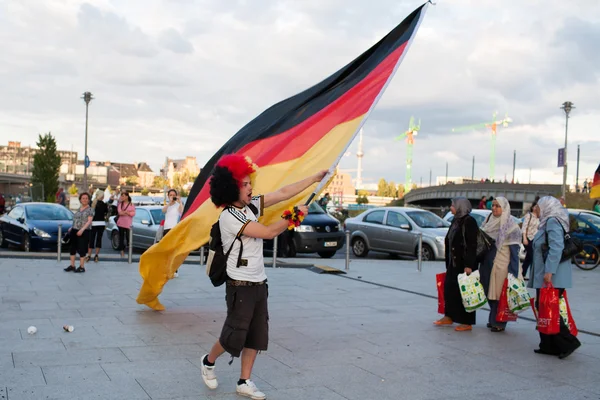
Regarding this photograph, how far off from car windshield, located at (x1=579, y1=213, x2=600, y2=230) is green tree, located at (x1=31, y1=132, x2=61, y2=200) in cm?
4671

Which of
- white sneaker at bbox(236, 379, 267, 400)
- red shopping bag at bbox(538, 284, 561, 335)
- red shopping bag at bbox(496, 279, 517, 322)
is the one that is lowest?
white sneaker at bbox(236, 379, 267, 400)

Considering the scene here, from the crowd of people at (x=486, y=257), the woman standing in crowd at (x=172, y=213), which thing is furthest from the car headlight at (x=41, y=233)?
the crowd of people at (x=486, y=257)

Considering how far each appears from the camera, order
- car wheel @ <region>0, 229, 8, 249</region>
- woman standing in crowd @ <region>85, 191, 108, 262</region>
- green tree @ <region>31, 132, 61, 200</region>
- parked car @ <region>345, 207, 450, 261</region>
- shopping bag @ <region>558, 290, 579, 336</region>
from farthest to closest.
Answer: green tree @ <region>31, 132, 61, 200</region> < car wheel @ <region>0, 229, 8, 249</region> < parked car @ <region>345, 207, 450, 261</region> < woman standing in crowd @ <region>85, 191, 108, 262</region> < shopping bag @ <region>558, 290, 579, 336</region>

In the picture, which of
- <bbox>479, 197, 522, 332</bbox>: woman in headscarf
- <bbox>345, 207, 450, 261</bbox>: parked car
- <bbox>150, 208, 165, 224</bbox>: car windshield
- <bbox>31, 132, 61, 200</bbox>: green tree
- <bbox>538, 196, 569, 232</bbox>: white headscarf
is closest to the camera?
<bbox>538, 196, 569, 232</bbox>: white headscarf

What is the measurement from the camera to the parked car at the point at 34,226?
1712 cm

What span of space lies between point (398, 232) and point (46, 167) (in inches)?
1773

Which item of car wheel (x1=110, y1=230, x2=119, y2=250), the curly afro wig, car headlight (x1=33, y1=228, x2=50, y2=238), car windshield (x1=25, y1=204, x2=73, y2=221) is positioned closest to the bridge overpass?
car wheel (x1=110, y1=230, x2=119, y2=250)

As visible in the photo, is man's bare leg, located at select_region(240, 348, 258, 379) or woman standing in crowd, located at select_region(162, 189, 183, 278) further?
woman standing in crowd, located at select_region(162, 189, 183, 278)

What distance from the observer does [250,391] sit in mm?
5086

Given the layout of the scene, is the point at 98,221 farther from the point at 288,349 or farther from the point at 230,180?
the point at 230,180

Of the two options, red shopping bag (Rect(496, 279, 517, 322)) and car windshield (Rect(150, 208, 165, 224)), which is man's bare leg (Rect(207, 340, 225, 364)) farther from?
car windshield (Rect(150, 208, 165, 224))

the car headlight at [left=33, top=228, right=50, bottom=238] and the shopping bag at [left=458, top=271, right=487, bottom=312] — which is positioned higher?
the shopping bag at [left=458, top=271, right=487, bottom=312]

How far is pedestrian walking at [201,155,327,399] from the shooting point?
198 inches

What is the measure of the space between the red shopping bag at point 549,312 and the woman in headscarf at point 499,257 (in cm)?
122
